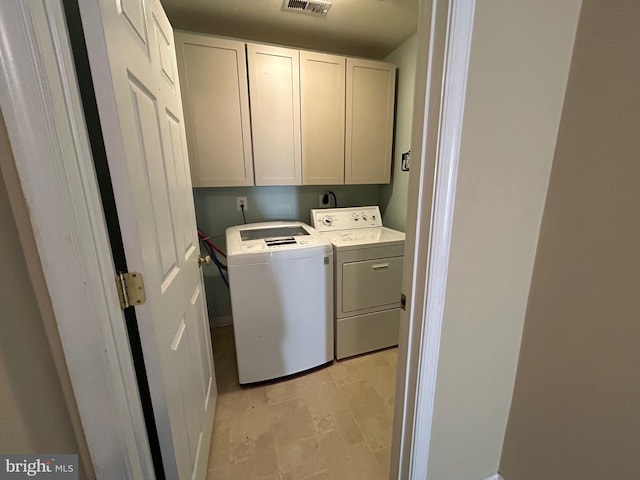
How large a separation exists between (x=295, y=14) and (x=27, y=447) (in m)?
2.27

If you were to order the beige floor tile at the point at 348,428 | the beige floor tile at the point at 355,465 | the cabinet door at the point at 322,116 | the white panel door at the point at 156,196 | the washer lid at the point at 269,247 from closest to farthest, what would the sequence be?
the white panel door at the point at 156,196, the beige floor tile at the point at 355,465, the beige floor tile at the point at 348,428, the washer lid at the point at 269,247, the cabinet door at the point at 322,116

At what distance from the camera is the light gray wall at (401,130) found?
2096 mm

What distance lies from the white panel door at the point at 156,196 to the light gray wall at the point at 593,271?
1.21m

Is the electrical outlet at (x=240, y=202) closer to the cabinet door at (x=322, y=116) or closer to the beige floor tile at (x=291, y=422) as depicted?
the cabinet door at (x=322, y=116)

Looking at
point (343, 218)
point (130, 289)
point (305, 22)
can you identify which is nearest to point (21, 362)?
point (130, 289)

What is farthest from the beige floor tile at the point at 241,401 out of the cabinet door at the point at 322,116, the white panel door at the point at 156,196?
the cabinet door at the point at 322,116

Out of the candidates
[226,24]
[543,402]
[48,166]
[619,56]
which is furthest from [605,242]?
[226,24]

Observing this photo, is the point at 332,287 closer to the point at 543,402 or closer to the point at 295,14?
the point at 543,402

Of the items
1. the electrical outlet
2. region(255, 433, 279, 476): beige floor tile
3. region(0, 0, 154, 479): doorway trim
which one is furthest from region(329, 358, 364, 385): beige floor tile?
the electrical outlet

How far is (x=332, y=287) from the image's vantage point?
1.80 meters

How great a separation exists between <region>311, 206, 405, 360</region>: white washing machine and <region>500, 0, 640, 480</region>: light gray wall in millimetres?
1021

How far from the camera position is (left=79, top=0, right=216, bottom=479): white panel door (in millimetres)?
571

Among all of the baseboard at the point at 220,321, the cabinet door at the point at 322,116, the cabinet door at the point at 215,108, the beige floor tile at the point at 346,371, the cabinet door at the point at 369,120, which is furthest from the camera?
the baseboard at the point at 220,321

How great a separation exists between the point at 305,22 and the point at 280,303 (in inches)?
76.0
